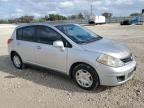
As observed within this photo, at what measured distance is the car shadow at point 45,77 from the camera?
5910mm

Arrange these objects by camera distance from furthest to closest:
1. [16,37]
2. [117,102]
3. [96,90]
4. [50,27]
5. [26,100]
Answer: [16,37] → [50,27] → [96,90] → [26,100] → [117,102]

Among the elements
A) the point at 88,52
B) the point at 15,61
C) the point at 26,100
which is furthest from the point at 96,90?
the point at 15,61

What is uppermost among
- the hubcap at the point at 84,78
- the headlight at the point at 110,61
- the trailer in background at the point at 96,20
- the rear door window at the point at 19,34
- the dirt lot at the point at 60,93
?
the trailer in background at the point at 96,20

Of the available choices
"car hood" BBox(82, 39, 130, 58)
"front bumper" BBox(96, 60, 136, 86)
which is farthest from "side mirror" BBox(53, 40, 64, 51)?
"front bumper" BBox(96, 60, 136, 86)

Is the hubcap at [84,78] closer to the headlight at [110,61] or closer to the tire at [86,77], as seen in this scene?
the tire at [86,77]

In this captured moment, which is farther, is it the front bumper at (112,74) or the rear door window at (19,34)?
the rear door window at (19,34)

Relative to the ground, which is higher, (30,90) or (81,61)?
(81,61)

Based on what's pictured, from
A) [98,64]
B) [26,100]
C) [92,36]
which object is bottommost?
[26,100]

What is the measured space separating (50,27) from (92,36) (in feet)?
4.05

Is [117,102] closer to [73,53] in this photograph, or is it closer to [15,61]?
[73,53]

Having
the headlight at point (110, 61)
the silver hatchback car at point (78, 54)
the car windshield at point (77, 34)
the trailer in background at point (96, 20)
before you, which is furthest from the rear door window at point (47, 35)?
the trailer in background at point (96, 20)

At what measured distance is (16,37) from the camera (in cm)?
795

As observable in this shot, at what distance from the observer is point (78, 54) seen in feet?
18.4

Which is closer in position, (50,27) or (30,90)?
(30,90)
